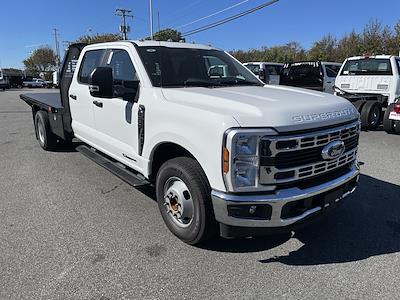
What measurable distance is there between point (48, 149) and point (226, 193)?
560 cm

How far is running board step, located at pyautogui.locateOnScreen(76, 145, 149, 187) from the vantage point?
413 cm

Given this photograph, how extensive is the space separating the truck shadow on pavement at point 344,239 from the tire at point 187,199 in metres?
0.30

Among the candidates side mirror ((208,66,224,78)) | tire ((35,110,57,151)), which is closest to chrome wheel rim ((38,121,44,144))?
tire ((35,110,57,151))

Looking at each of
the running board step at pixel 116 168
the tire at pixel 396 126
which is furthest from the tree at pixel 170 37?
the tire at pixel 396 126

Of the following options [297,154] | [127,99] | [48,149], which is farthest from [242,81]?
[48,149]

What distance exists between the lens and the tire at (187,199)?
3191 millimetres

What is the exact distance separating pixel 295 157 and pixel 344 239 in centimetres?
130

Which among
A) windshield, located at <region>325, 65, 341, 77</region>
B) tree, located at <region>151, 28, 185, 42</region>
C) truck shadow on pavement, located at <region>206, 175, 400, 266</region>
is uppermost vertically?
tree, located at <region>151, 28, 185, 42</region>

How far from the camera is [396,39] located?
1208 inches

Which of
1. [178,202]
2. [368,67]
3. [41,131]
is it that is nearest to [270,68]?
[368,67]

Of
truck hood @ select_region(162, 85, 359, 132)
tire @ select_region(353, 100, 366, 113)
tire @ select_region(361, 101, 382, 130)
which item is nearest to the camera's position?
truck hood @ select_region(162, 85, 359, 132)

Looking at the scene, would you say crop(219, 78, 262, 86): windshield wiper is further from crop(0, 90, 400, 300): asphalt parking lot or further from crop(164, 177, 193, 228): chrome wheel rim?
crop(0, 90, 400, 300): asphalt parking lot

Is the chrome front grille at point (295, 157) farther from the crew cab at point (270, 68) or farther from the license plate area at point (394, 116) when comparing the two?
the crew cab at point (270, 68)

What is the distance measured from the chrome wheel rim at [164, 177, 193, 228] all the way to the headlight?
23.9 inches
